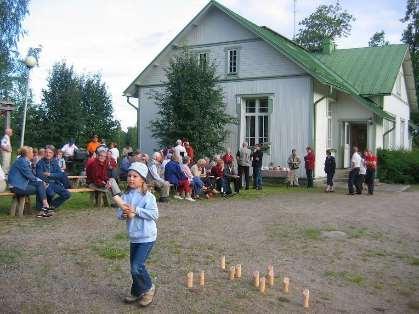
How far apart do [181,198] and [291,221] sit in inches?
162

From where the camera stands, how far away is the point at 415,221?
435 inches

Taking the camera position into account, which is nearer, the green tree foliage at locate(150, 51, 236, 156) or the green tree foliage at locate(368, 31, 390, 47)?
the green tree foliage at locate(150, 51, 236, 156)

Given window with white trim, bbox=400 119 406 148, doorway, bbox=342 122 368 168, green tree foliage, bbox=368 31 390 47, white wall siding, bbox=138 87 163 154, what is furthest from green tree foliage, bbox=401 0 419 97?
white wall siding, bbox=138 87 163 154

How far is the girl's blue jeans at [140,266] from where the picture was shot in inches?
195

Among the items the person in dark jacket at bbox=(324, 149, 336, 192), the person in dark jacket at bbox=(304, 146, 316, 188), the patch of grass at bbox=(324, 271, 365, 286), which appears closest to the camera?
the patch of grass at bbox=(324, 271, 365, 286)

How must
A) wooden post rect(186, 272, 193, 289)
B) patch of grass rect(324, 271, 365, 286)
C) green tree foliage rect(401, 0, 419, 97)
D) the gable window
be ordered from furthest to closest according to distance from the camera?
green tree foliage rect(401, 0, 419, 97)
the gable window
patch of grass rect(324, 271, 365, 286)
wooden post rect(186, 272, 193, 289)

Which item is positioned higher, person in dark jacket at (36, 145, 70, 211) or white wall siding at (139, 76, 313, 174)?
white wall siding at (139, 76, 313, 174)

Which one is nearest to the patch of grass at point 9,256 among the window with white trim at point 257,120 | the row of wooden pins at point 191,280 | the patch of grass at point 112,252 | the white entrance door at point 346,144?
the patch of grass at point 112,252

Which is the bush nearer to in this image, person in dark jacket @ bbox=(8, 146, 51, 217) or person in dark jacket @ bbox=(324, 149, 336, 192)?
person in dark jacket @ bbox=(324, 149, 336, 192)

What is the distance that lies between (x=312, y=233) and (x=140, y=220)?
499cm

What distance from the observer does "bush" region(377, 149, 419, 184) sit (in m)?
21.2

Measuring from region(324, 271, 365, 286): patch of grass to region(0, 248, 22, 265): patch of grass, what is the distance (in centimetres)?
413

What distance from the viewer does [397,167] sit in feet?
69.4

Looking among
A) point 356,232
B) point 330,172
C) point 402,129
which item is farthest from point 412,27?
point 356,232
